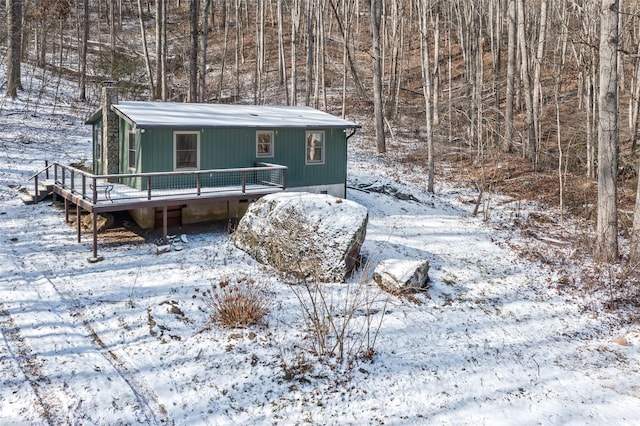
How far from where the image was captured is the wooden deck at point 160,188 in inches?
441

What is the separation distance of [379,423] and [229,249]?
20.4 feet

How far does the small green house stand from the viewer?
1314cm

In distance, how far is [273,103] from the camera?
33.2m

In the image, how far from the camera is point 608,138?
12203mm

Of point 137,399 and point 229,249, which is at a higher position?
point 229,249

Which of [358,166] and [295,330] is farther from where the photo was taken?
[358,166]

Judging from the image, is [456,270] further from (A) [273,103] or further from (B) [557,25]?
→ (B) [557,25]

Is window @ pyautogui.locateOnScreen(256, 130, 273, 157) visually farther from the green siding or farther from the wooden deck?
the wooden deck

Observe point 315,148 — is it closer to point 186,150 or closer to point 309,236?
point 186,150

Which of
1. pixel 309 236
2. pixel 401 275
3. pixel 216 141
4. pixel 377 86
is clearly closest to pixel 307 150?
pixel 216 141

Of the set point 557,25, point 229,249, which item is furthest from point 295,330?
point 557,25

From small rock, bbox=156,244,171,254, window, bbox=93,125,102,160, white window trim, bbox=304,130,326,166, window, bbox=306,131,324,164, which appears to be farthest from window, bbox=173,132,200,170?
window, bbox=306,131,324,164

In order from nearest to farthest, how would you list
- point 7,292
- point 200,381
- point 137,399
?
1. point 137,399
2. point 200,381
3. point 7,292

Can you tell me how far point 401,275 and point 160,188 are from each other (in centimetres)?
707
